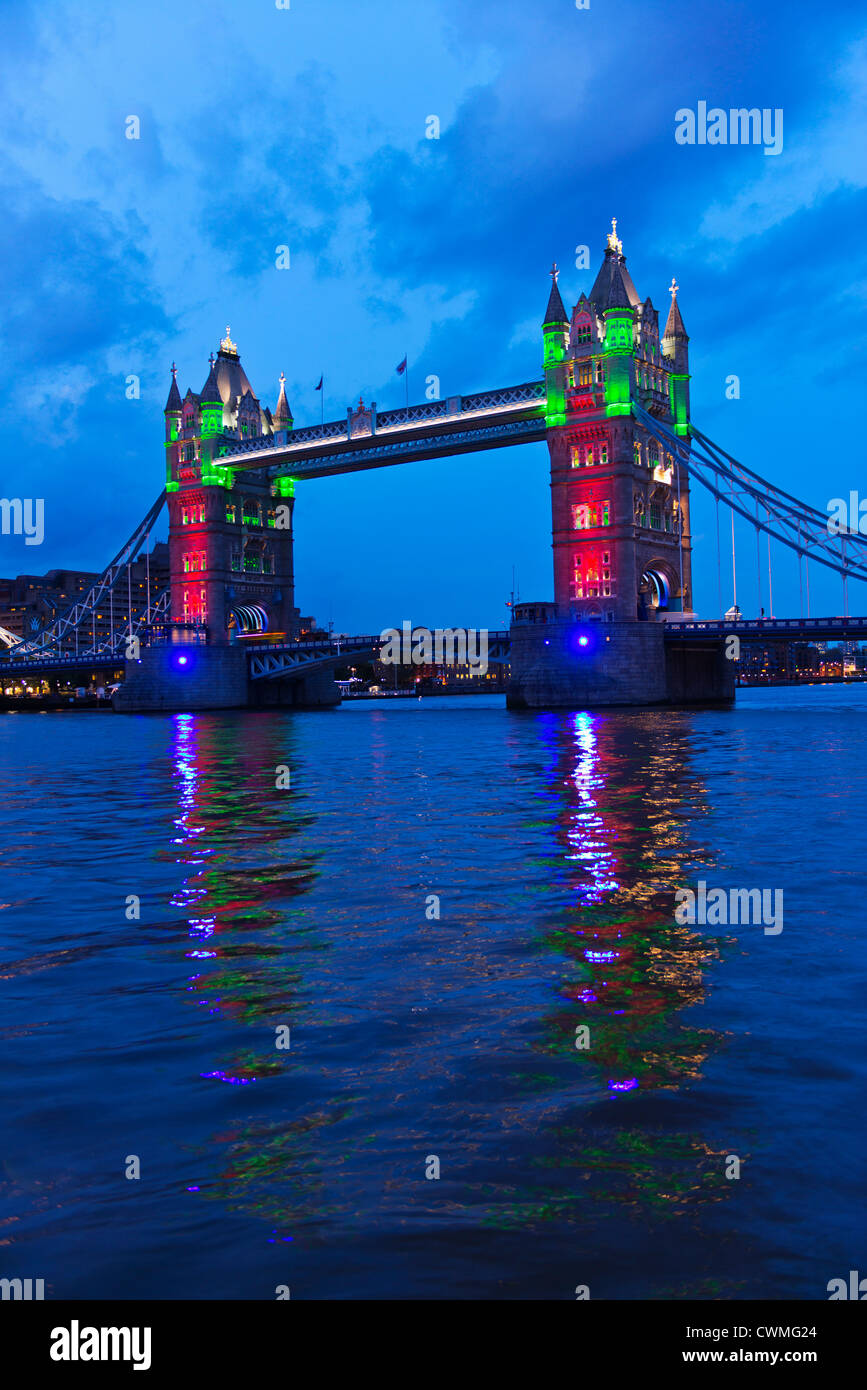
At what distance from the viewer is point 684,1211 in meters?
3.48

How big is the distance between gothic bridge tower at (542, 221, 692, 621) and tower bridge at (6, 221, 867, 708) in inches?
4.5

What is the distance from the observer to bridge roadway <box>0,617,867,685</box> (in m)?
53.7

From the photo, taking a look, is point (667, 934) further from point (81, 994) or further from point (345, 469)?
point (345, 469)

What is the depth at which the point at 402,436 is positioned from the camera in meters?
69.4

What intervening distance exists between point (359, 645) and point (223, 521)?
54.8 feet

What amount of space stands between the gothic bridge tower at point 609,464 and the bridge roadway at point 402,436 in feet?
9.25

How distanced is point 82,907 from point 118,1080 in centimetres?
416

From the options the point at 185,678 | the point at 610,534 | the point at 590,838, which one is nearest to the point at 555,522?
the point at 610,534

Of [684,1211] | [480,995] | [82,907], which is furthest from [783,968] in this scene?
[82,907]

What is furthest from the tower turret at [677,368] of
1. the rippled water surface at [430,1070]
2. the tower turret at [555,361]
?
the rippled water surface at [430,1070]

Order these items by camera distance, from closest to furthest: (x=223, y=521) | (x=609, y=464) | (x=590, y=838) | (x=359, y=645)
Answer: (x=590, y=838)
(x=609, y=464)
(x=359, y=645)
(x=223, y=521)

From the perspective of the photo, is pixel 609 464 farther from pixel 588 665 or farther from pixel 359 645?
pixel 359 645
